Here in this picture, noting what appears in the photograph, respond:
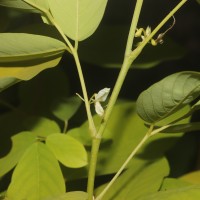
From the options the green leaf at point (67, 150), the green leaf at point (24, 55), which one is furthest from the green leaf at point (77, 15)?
the green leaf at point (67, 150)

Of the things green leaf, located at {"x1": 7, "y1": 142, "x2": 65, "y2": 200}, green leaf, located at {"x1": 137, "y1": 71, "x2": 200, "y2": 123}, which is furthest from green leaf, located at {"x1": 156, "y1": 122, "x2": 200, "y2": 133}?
green leaf, located at {"x1": 7, "y1": 142, "x2": 65, "y2": 200}

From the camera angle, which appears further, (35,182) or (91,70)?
(91,70)

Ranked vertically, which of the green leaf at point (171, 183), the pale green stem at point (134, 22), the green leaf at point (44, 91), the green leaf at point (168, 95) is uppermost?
the green leaf at point (44, 91)

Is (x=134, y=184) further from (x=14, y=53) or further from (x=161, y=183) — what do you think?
(x=14, y=53)

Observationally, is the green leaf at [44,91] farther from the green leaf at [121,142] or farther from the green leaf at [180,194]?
the green leaf at [180,194]

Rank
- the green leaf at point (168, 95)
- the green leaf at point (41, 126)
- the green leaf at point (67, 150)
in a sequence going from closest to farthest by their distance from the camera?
the green leaf at point (168, 95), the green leaf at point (67, 150), the green leaf at point (41, 126)

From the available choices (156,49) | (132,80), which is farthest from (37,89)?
(132,80)

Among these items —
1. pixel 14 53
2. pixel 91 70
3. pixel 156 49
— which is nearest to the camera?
pixel 14 53
